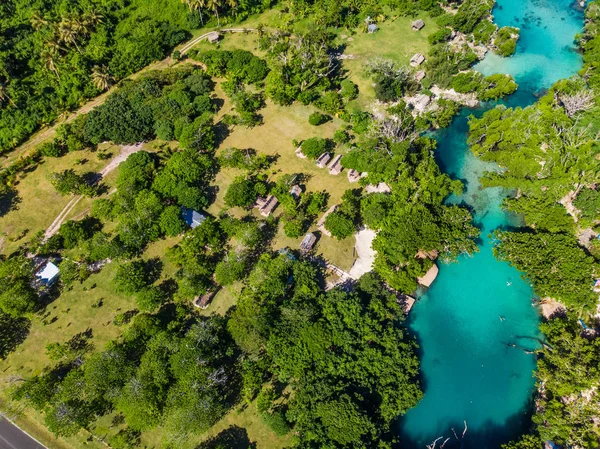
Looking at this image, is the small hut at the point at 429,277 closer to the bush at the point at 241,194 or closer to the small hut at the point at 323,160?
the small hut at the point at 323,160

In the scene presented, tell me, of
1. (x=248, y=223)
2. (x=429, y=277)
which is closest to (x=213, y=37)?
(x=248, y=223)

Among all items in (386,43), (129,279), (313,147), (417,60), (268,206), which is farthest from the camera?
(386,43)

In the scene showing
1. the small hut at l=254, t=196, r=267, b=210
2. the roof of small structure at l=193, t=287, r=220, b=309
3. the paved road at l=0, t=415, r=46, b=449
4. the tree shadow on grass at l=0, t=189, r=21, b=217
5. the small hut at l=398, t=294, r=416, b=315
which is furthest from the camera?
the tree shadow on grass at l=0, t=189, r=21, b=217

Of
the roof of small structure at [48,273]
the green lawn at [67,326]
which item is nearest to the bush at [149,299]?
the green lawn at [67,326]

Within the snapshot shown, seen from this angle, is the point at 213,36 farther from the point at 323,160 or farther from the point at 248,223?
the point at 248,223

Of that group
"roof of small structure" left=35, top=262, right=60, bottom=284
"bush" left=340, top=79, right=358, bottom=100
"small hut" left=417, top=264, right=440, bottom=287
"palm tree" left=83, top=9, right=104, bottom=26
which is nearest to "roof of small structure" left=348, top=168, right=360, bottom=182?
"bush" left=340, top=79, right=358, bottom=100

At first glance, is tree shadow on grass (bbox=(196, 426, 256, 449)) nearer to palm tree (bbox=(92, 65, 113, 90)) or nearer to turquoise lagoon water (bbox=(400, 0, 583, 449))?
turquoise lagoon water (bbox=(400, 0, 583, 449))
